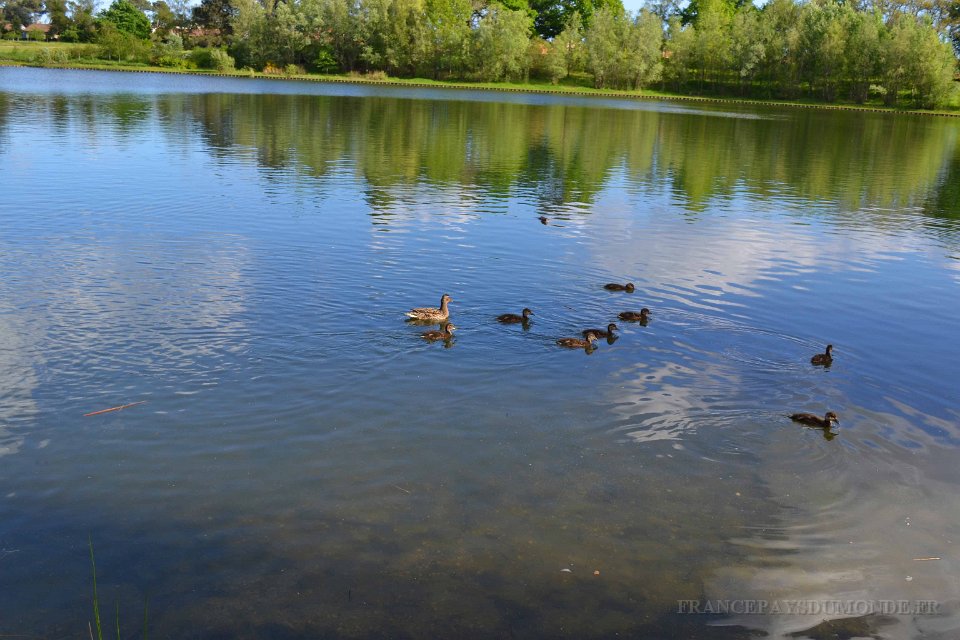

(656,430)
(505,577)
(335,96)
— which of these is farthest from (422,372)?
(335,96)

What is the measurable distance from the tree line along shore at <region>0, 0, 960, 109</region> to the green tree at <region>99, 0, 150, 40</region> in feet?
9.75

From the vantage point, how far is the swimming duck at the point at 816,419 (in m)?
13.4

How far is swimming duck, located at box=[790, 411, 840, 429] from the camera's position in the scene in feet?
43.8

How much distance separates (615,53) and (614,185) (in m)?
116

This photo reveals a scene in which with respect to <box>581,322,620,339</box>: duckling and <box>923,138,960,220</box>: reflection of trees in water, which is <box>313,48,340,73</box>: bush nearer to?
<box>923,138,960,220</box>: reflection of trees in water

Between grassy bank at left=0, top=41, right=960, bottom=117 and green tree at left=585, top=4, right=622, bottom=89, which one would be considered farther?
green tree at left=585, top=4, right=622, bottom=89

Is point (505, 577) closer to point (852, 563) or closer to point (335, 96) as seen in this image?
point (852, 563)

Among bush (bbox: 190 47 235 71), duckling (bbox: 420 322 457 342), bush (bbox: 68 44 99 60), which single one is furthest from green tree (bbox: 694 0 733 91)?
duckling (bbox: 420 322 457 342)

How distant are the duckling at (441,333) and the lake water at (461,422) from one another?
0.20 m

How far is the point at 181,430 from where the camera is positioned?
1206cm

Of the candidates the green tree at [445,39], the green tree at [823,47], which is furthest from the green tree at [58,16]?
the green tree at [823,47]

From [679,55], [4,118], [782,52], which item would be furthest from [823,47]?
[4,118]

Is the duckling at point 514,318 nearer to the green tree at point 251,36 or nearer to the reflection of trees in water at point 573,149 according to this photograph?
the reflection of trees in water at point 573,149

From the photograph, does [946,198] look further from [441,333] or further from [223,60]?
[223,60]
